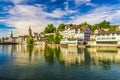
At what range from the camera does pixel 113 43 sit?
99312mm

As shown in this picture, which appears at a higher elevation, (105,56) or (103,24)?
(103,24)

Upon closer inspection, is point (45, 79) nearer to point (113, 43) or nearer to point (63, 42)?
point (113, 43)

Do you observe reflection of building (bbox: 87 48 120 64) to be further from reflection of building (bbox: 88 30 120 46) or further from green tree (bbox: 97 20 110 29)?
green tree (bbox: 97 20 110 29)

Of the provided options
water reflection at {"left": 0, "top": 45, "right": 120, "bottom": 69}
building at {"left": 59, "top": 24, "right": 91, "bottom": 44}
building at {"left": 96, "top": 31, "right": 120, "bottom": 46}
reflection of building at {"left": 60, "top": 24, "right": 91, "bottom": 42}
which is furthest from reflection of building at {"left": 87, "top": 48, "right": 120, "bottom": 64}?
reflection of building at {"left": 60, "top": 24, "right": 91, "bottom": 42}

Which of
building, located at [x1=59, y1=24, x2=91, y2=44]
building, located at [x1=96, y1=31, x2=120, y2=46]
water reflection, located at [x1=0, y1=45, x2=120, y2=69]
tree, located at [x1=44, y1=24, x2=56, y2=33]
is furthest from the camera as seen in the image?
tree, located at [x1=44, y1=24, x2=56, y2=33]

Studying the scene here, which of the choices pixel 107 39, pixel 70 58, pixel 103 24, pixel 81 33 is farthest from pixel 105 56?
pixel 103 24

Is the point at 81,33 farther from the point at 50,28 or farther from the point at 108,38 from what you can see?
the point at 50,28

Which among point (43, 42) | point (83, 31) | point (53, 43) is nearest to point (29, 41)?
point (43, 42)

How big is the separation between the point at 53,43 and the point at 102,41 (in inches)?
1887

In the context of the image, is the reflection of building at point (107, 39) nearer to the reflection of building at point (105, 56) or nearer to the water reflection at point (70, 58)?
the reflection of building at point (105, 56)

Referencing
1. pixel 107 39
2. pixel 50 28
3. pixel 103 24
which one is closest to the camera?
pixel 107 39

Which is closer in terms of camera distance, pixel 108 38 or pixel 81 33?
pixel 108 38

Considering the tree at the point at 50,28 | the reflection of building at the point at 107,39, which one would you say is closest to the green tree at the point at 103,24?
the reflection of building at the point at 107,39

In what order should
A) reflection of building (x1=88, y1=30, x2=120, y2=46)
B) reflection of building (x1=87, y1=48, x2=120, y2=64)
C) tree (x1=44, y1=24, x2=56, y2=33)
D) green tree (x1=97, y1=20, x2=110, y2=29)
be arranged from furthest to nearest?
tree (x1=44, y1=24, x2=56, y2=33) < green tree (x1=97, y1=20, x2=110, y2=29) < reflection of building (x1=88, y1=30, x2=120, y2=46) < reflection of building (x1=87, y1=48, x2=120, y2=64)
